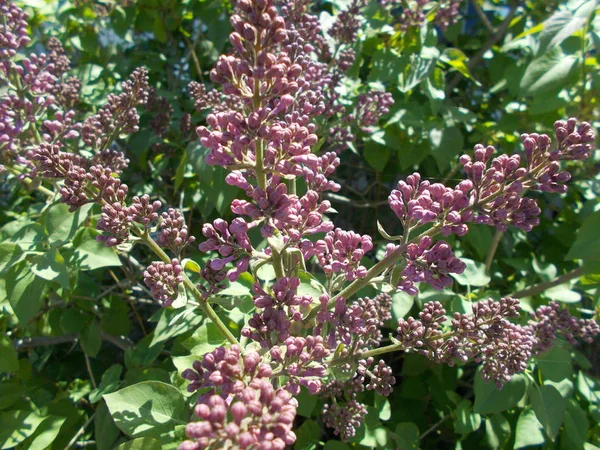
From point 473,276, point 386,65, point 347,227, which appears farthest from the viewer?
point 347,227

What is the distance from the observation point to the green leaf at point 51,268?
1.93 metres

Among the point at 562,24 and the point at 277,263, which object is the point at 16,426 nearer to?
the point at 277,263

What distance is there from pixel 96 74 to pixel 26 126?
118cm

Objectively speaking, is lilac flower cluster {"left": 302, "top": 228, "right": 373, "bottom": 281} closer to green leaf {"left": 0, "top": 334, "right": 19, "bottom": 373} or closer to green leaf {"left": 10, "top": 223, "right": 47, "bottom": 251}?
green leaf {"left": 10, "top": 223, "right": 47, "bottom": 251}

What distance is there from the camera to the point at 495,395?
91.7 inches

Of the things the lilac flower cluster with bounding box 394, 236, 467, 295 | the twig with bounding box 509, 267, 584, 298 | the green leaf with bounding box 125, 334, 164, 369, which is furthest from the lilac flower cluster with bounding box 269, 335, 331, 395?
the twig with bounding box 509, 267, 584, 298

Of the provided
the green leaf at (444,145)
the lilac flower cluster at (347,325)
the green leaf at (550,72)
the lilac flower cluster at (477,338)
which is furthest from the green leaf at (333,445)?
the green leaf at (550,72)

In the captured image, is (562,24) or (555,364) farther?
(562,24)

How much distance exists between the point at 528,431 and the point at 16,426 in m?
2.26

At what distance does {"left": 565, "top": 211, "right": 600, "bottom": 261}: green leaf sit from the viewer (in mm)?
2180

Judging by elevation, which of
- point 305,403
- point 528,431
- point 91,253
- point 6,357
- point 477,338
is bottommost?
point 528,431

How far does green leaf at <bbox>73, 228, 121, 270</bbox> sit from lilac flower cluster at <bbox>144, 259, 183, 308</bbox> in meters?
0.64

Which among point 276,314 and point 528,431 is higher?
point 276,314

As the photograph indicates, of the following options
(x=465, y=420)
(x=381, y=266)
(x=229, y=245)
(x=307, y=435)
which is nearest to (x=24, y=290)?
(x=229, y=245)
